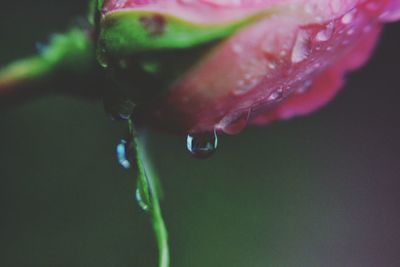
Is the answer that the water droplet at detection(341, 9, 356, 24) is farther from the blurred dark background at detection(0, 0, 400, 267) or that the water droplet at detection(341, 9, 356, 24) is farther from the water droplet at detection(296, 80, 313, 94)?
the blurred dark background at detection(0, 0, 400, 267)

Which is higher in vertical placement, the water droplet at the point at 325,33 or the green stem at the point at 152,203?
the water droplet at the point at 325,33

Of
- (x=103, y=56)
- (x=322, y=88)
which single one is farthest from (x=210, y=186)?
(x=103, y=56)

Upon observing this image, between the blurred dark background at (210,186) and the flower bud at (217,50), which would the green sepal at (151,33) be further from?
the blurred dark background at (210,186)


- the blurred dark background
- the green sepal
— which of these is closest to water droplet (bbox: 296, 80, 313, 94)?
the green sepal

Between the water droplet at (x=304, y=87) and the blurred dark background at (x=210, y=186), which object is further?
the blurred dark background at (x=210, y=186)

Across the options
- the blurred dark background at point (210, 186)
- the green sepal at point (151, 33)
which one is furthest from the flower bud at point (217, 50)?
the blurred dark background at point (210, 186)

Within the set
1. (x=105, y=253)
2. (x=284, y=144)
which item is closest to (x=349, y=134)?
(x=284, y=144)

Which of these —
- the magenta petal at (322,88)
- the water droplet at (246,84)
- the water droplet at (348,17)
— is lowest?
the water droplet at (246,84)

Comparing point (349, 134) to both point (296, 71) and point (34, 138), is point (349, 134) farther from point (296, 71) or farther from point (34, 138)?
point (296, 71)
